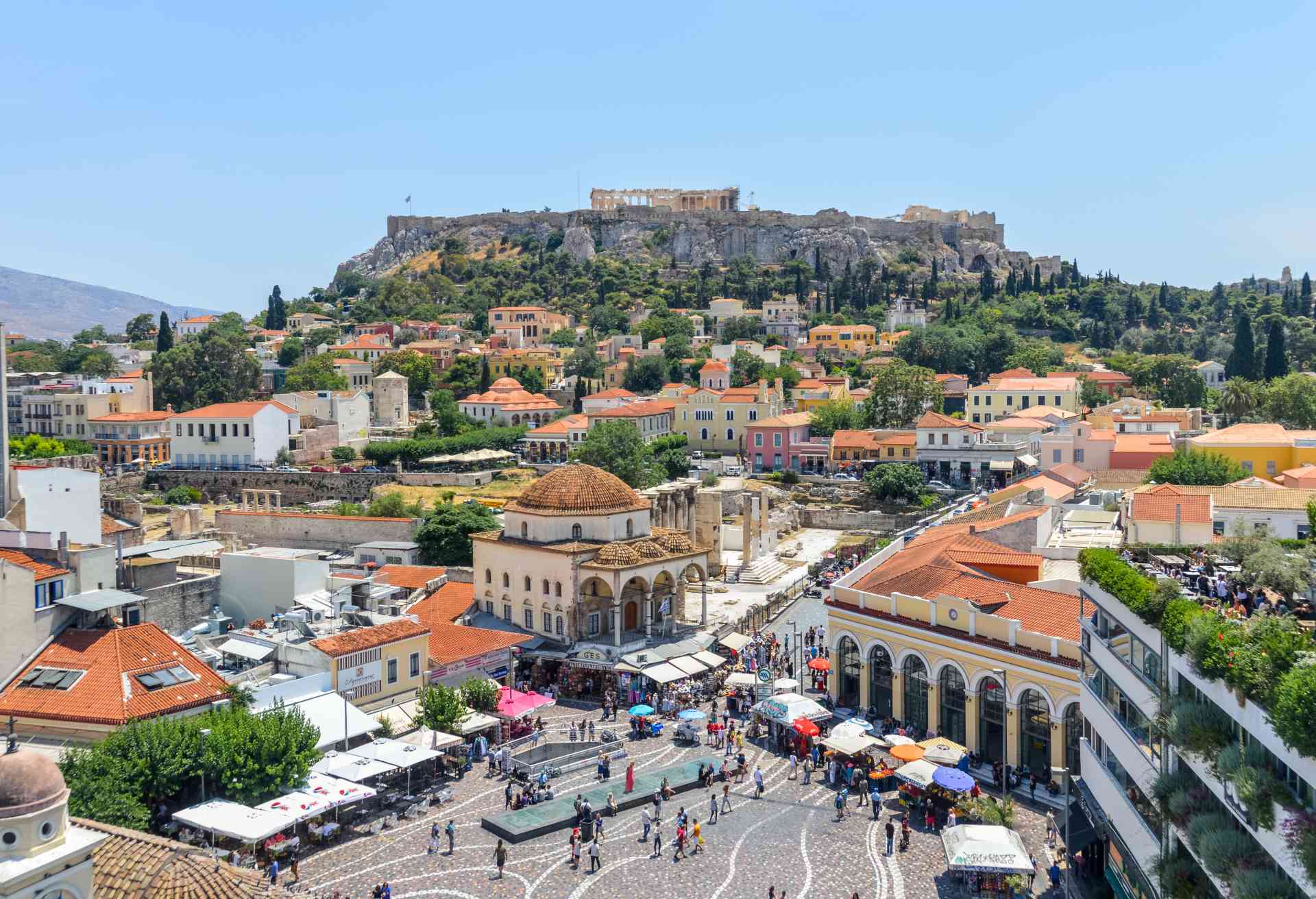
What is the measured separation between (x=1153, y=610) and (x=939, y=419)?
5437cm

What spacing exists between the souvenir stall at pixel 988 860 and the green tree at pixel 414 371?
75373 millimetres

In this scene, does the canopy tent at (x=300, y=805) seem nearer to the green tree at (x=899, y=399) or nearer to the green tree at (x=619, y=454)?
the green tree at (x=619, y=454)

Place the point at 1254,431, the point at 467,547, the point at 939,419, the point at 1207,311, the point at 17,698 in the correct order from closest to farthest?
Answer: the point at 17,698 → the point at 467,547 → the point at 1254,431 → the point at 939,419 → the point at 1207,311

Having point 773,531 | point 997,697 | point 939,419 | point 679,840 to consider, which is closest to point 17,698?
point 679,840

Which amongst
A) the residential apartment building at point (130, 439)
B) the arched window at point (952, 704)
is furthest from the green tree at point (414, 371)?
the arched window at point (952, 704)

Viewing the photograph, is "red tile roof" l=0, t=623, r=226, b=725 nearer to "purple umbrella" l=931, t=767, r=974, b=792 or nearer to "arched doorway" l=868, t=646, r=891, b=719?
"purple umbrella" l=931, t=767, r=974, b=792

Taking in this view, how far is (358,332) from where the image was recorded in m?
114

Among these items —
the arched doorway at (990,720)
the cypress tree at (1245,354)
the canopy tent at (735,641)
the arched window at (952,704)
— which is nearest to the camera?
the arched doorway at (990,720)

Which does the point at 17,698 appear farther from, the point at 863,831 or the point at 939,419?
the point at 939,419

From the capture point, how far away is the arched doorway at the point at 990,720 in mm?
25859

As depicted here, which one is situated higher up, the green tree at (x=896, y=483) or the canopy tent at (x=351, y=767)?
the green tree at (x=896, y=483)

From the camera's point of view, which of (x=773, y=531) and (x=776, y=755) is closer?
(x=776, y=755)

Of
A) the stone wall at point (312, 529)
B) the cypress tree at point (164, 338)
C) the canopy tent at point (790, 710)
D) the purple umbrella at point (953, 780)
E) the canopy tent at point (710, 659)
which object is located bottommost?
the canopy tent at point (710, 659)

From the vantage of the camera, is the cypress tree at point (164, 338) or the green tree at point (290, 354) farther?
the green tree at point (290, 354)
